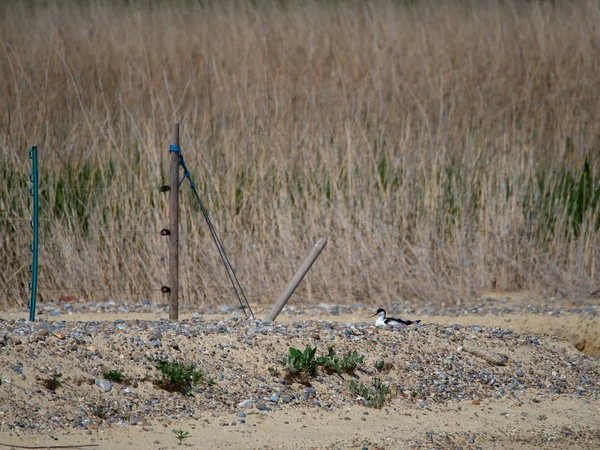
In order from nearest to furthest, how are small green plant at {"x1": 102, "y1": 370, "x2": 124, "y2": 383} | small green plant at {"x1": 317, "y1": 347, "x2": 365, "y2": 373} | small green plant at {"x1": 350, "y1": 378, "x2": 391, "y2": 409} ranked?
small green plant at {"x1": 102, "y1": 370, "x2": 124, "y2": 383}
small green plant at {"x1": 350, "y1": 378, "x2": 391, "y2": 409}
small green plant at {"x1": 317, "y1": 347, "x2": 365, "y2": 373}

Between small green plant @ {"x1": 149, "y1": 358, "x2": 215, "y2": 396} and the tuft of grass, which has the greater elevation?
small green plant @ {"x1": 149, "y1": 358, "x2": 215, "y2": 396}

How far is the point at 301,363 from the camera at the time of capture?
5.38 meters

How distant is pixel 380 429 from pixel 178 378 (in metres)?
1.27

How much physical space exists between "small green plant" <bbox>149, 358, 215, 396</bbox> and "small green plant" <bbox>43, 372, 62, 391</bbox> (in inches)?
22.8

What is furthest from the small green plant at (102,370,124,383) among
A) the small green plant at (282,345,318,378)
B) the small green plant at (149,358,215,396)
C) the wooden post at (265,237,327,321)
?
the wooden post at (265,237,327,321)

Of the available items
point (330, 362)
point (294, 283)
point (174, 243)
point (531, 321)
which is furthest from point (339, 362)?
point (531, 321)

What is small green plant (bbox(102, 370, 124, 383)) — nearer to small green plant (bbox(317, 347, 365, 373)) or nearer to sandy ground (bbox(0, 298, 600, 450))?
sandy ground (bbox(0, 298, 600, 450))

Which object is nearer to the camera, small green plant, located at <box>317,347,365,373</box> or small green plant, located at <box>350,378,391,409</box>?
small green plant, located at <box>350,378,391,409</box>

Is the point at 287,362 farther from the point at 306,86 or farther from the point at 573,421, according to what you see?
the point at 306,86

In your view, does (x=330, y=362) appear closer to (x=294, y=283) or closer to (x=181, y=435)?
(x=294, y=283)

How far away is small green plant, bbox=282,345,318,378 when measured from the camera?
17.6ft

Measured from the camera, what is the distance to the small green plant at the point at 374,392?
16.9ft

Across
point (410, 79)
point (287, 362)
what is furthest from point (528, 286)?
point (287, 362)

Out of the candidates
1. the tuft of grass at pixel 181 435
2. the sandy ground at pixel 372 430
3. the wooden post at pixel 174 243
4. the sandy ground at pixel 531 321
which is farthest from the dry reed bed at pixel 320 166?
the tuft of grass at pixel 181 435
